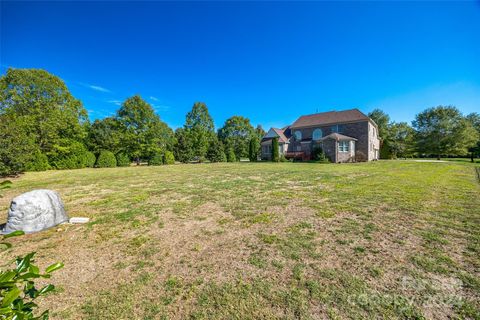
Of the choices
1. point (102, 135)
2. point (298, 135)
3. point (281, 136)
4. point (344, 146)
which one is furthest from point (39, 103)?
point (344, 146)

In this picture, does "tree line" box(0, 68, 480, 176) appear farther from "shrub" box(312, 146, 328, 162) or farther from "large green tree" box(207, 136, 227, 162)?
"shrub" box(312, 146, 328, 162)

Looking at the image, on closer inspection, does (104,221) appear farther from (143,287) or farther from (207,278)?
(207,278)

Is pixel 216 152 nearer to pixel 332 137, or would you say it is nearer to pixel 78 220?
pixel 332 137

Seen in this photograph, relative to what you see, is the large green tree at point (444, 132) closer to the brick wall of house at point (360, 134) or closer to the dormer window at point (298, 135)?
the brick wall of house at point (360, 134)

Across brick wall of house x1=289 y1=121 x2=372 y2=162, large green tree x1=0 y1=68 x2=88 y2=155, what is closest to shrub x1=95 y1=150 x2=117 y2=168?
large green tree x1=0 y1=68 x2=88 y2=155

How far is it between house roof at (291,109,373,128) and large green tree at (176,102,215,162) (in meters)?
15.3

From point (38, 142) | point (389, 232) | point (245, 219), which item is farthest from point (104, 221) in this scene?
point (38, 142)

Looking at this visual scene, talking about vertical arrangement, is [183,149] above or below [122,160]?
above

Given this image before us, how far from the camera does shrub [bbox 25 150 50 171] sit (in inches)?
660

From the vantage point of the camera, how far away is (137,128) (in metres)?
26.3

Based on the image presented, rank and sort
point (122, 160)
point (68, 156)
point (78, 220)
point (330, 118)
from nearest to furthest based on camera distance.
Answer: point (78, 220) < point (68, 156) < point (122, 160) < point (330, 118)

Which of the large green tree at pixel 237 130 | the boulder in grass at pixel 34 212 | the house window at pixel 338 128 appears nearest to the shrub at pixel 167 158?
the large green tree at pixel 237 130

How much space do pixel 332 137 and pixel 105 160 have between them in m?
27.1

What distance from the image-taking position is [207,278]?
8.55 ft
